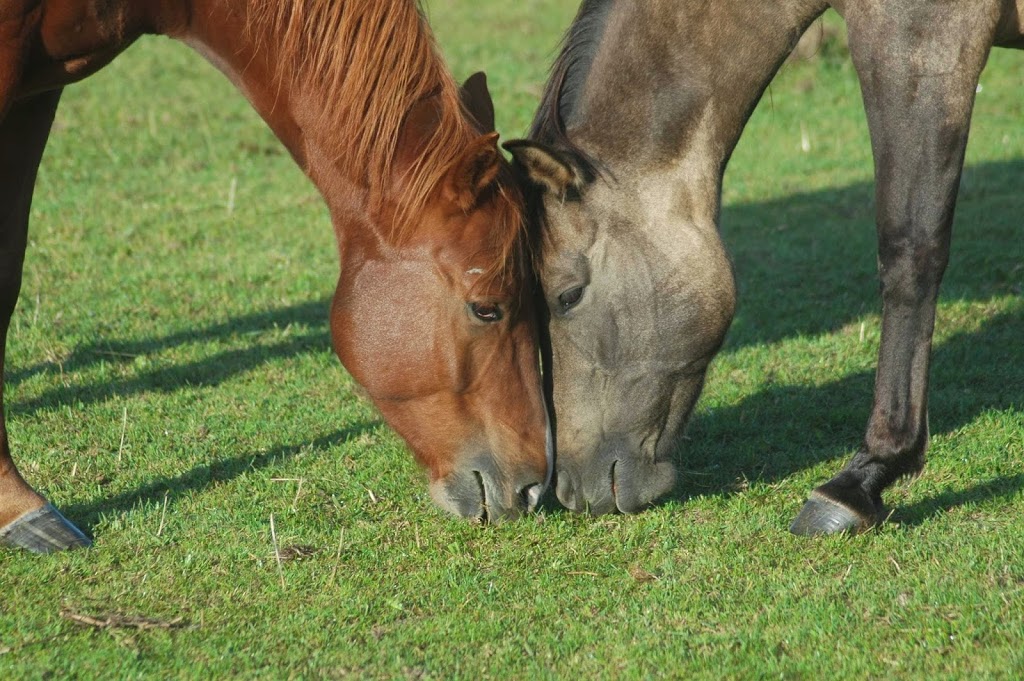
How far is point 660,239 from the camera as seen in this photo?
13.1 feet

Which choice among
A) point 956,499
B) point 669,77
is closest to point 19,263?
point 669,77

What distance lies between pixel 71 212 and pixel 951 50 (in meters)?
6.35

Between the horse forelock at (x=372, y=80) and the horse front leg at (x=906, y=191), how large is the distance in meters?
1.30

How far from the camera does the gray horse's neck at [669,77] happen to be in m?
3.99

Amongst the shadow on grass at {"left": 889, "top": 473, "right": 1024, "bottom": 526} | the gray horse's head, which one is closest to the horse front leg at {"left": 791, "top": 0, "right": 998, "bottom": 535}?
the shadow on grass at {"left": 889, "top": 473, "right": 1024, "bottom": 526}

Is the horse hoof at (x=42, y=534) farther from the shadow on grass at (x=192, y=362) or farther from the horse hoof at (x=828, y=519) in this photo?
the horse hoof at (x=828, y=519)

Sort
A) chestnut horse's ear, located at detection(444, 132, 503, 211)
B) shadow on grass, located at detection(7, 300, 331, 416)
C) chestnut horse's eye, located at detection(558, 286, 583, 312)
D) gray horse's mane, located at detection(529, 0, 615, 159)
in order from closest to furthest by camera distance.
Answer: chestnut horse's ear, located at detection(444, 132, 503, 211), chestnut horse's eye, located at detection(558, 286, 583, 312), gray horse's mane, located at detection(529, 0, 615, 159), shadow on grass, located at detection(7, 300, 331, 416)

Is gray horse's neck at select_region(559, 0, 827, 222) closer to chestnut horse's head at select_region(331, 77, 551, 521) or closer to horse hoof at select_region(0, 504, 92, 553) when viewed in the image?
chestnut horse's head at select_region(331, 77, 551, 521)

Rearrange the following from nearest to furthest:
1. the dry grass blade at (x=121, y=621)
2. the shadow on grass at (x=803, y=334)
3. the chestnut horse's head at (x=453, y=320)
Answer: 1. the dry grass blade at (x=121, y=621)
2. the chestnut horse's head at (x=453, y=320)
3. the shadow on grass at (x=803, y=334)

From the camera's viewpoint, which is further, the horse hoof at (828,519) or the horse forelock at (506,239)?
the horse hoof at (828,519)

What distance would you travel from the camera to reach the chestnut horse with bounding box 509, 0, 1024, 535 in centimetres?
377

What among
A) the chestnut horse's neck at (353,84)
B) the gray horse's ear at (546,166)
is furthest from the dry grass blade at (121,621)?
the gray horse's ear at (546,166)

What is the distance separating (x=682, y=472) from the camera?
4344 mm

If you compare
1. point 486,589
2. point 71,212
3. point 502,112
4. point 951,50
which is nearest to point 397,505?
point 486,589
